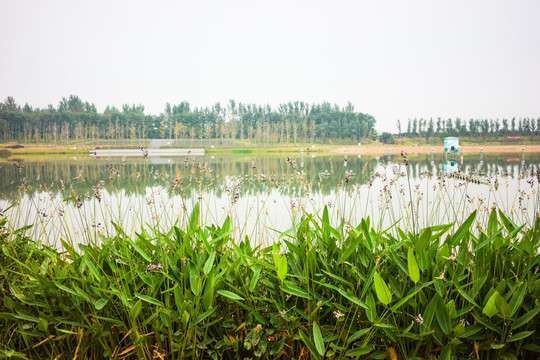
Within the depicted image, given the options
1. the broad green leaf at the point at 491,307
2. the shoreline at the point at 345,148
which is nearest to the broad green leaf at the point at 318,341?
the broad green leaf at the point at 491,307

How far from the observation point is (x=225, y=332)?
1166 mm

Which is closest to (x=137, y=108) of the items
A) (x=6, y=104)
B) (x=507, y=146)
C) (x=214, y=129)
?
(x=214, y=129)

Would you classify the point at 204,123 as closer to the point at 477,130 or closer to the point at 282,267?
the point at 477,130

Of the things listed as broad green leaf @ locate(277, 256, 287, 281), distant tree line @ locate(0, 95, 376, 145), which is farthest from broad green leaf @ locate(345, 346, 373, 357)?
distant tree line @ locate(0, 95, 376, 145)

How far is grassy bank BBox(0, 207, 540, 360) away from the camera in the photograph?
38.8 inches

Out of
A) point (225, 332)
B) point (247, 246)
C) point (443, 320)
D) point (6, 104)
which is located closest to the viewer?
point (443, 320)

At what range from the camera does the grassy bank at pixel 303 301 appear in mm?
985

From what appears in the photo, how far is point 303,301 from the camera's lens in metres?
1.17

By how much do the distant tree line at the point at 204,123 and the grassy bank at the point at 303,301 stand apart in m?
27.4

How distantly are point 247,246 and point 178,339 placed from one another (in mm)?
378

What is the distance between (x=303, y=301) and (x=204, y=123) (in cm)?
4251

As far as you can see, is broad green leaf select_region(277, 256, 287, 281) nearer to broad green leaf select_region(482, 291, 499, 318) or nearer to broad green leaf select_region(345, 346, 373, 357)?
broad green leaf select_region(345, 346, 373, 357)

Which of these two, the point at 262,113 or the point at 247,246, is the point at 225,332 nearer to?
the point at 247,246

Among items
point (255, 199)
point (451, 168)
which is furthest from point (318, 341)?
point (451, 168)
